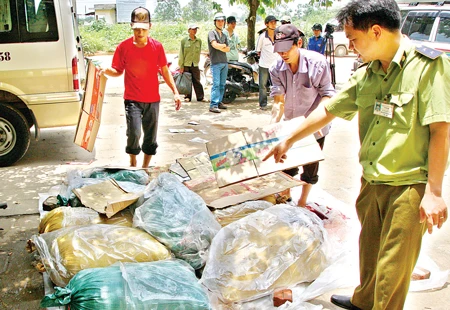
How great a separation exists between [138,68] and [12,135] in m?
1.82

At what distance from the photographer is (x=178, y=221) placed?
3.16 metres

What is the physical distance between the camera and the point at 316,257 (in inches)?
116

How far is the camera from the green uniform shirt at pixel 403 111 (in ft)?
6.42

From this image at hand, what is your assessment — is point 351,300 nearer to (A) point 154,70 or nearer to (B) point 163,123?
(A) point 154,70

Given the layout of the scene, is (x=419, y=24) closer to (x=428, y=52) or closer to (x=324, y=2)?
(x=324, y=2)

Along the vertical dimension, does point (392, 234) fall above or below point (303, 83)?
below

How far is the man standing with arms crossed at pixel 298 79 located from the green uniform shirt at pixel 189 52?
18.0 feet

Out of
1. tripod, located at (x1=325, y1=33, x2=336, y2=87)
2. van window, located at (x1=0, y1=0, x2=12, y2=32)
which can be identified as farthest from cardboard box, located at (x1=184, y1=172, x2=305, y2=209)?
tripod, located at (x1=325, y1=33, x2=336, y2=87)

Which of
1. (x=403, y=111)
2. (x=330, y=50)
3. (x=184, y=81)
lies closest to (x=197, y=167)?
(x=403, y=111)

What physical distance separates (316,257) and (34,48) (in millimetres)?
3936

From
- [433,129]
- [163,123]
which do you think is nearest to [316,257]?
[433,129]

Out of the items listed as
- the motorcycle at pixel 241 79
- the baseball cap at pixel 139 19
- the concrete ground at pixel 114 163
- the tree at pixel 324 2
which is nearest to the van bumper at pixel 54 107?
the concrete ground at pixel 114 163

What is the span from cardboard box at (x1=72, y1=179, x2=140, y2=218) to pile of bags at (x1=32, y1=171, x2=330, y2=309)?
10 centimetres

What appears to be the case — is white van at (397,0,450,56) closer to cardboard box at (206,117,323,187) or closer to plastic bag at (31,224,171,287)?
cardboard box at (206,117,323,187)
